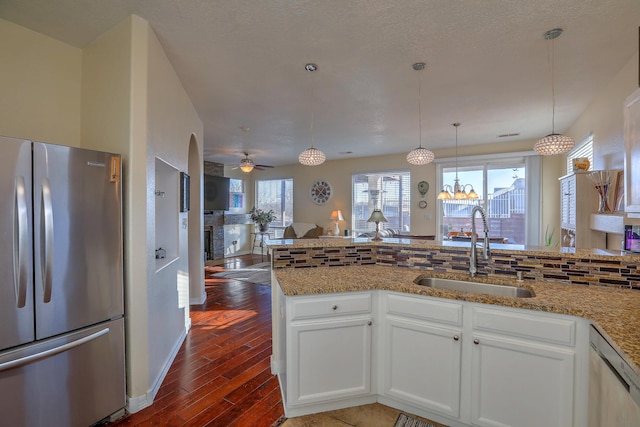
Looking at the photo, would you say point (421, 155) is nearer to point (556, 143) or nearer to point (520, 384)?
point (556, 143)

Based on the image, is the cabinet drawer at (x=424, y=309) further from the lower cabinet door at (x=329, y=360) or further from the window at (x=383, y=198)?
the window at (x=383, y=198)

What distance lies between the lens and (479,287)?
1979 mm

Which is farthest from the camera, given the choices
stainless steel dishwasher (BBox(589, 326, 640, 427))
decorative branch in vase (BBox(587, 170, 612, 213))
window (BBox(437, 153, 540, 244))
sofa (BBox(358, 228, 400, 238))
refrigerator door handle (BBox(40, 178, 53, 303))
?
sofa (BBox(358, 228, 400, 238))

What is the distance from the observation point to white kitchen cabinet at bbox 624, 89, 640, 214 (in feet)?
4.84

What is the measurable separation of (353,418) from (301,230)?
6.15 m

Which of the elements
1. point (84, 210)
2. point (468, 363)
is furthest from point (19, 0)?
point (468, 363)

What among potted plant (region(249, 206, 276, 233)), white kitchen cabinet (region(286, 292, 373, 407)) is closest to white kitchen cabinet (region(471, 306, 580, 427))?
white kitchen cabinet (region(286, 292, 373, 407))

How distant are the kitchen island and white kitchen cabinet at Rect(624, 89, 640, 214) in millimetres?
395

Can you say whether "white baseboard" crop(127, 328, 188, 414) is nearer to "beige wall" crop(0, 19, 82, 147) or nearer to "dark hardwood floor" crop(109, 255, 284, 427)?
"dark hardwood floor" crop(109, 255, 284, 427)

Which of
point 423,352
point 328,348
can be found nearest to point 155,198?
point 328,348

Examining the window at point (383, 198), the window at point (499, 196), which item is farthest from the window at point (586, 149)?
the window at point (383, 198)

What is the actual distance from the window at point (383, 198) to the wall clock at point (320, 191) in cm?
70

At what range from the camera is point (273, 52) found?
7.77 feet

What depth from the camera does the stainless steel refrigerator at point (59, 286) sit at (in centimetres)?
143
